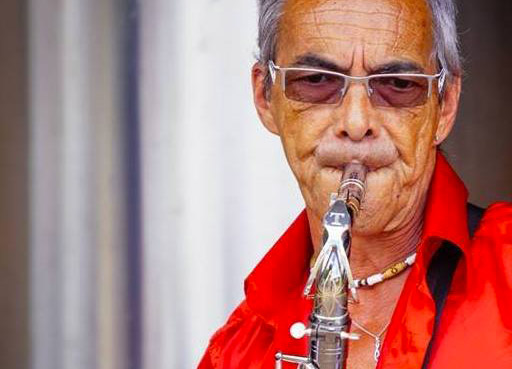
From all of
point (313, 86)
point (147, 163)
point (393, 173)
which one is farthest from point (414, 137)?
point (147, 163)

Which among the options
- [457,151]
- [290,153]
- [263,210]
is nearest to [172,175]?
[263,210]

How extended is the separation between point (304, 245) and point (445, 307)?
515mm

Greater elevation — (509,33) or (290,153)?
(509,33)

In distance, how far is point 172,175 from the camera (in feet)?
10.9

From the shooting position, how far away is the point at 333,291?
1.91 m

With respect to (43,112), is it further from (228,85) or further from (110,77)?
(228,85)

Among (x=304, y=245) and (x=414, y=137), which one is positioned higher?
(x=414, y=137)

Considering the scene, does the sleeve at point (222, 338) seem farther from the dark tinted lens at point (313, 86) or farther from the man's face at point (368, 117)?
the dark tinted lens at point (313, 86)

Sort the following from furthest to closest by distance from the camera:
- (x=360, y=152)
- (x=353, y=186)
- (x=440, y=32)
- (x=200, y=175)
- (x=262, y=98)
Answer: (x=200, y=175) < (x=262, y=98) < (x=440, y=32) < (x=360, y=152) < (x=353, y=186)

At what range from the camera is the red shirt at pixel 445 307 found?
6.93 feet

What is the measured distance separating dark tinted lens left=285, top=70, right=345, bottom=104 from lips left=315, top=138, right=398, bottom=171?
0.08 metres

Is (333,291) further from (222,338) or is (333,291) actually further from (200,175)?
(200,175)

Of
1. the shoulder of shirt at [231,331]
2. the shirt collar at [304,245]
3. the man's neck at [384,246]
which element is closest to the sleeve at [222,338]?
the shoulder of shirt at [231,331]

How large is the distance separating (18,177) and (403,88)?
1.46 metres
